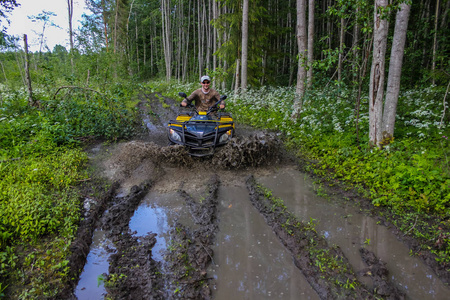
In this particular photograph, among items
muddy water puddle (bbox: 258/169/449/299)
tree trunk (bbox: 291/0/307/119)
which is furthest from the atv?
tree trunk (bbox: 291/0/307/119)

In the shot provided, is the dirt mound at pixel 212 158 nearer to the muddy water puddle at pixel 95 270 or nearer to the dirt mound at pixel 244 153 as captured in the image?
the dirt mound at pixel 244 153

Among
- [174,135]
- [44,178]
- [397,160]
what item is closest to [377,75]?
[397,160]

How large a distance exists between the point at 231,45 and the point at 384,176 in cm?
1171

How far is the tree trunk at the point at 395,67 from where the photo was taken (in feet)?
18.7

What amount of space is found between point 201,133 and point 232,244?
3.28 metres

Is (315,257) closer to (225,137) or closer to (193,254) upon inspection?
(193,254)

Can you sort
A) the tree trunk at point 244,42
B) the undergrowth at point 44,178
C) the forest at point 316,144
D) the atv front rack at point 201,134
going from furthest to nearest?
the tree trunk at point 244,42 < the atv front rack at point 201,134 < the forest at point 316,144 < the undergrowth at point 44,178

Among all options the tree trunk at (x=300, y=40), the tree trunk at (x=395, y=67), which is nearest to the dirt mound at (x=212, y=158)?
the tree trunk at (x=395, y=67)

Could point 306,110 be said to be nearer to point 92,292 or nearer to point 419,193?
point 419,193

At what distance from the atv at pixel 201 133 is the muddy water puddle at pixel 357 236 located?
158 centimetres

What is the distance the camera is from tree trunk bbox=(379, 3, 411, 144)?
570 cm

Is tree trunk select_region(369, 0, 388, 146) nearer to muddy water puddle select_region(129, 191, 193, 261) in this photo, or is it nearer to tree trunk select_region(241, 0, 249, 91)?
muddy water puddle select_region(129, 191, 193, 261)

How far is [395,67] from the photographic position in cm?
585

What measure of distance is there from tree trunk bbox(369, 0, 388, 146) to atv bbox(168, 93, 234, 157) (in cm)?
335
